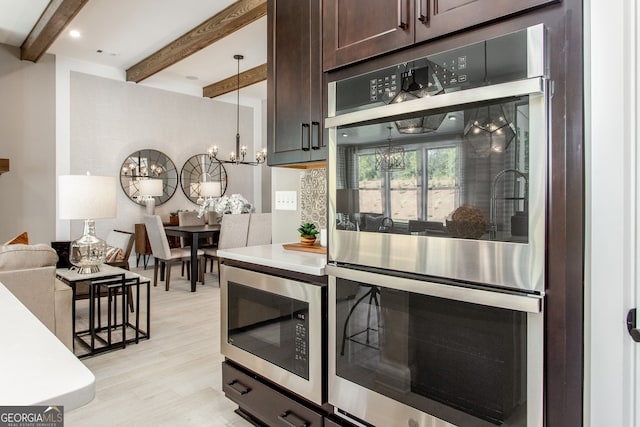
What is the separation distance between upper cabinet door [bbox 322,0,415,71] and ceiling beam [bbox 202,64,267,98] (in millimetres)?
4755

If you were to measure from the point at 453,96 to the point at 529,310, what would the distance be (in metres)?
0.65

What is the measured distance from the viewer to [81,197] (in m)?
2.87

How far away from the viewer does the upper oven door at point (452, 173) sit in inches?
41.1

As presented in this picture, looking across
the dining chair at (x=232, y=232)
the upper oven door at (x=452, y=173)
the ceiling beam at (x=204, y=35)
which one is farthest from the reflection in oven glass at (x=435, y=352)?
the dining chair at (x=232, y=232)

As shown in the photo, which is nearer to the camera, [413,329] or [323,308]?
[413,329]

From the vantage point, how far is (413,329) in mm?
1294

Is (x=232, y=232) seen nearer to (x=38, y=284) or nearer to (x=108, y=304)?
(x=108, y=304)

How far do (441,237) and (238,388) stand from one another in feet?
4.60

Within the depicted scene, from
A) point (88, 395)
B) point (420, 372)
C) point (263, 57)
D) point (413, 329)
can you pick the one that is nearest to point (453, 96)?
point (413, 329)

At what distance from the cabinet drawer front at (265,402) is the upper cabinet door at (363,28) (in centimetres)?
148

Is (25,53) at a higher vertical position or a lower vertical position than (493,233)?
higher

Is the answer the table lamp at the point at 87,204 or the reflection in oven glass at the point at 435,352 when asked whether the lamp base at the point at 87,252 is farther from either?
the reflection in oven glass at the point at 435,352

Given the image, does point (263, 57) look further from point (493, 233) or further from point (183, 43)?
point (493, 233)

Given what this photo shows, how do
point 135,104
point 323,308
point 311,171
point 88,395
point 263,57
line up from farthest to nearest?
point 135,104 < point 263,57 < point 311,171 < point 323,308 < point 88,395
